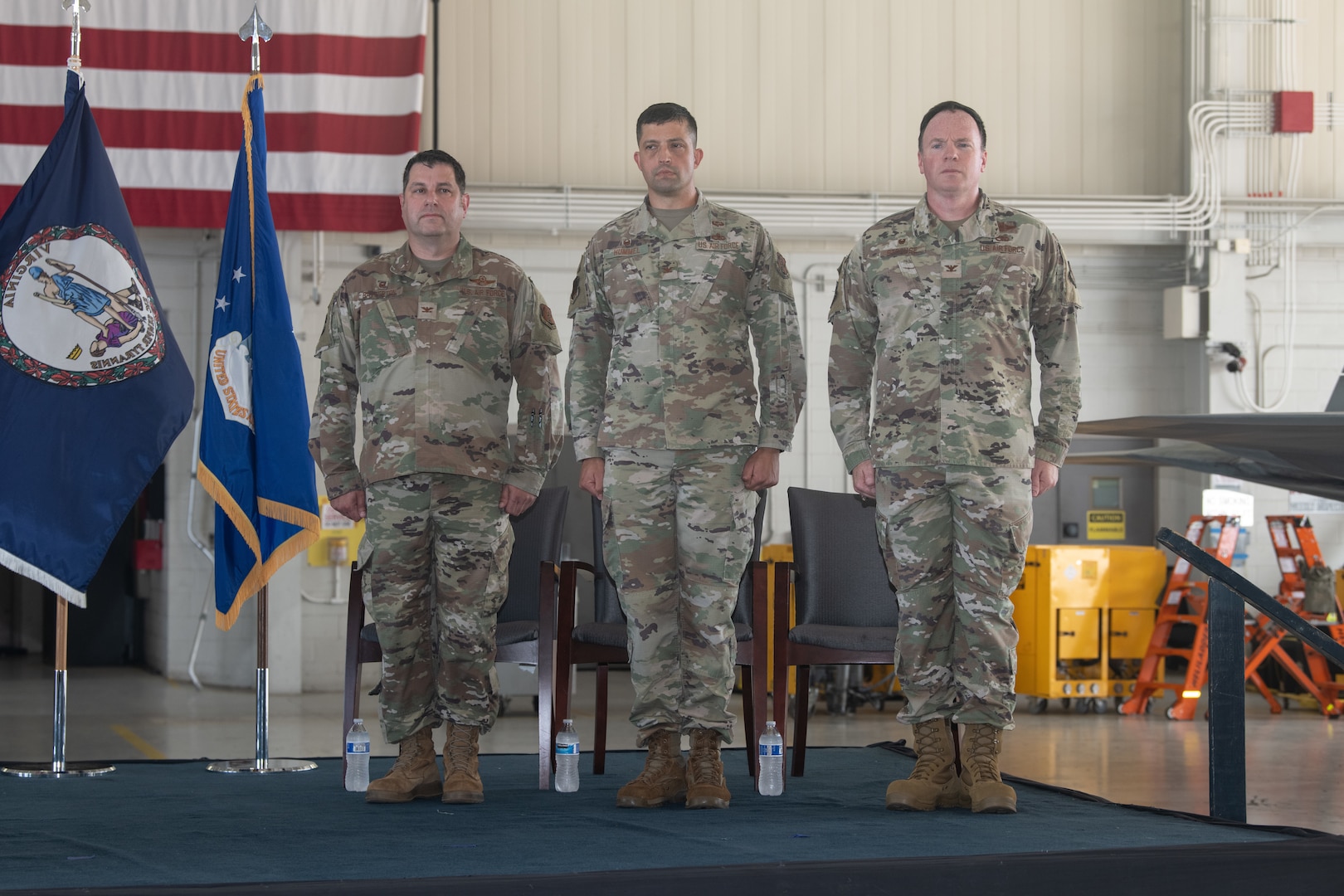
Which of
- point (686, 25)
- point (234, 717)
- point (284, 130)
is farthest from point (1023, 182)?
point (234, 717)

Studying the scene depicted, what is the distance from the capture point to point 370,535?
341 centimetres

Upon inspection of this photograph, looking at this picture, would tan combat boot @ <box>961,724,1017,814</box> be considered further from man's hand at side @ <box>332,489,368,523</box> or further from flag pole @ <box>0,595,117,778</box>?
flag pole @ <box>0,595,117,778</box>

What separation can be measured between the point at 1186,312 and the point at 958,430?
262 inches

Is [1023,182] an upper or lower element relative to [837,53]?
lower

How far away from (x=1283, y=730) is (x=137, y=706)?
616 centimetres

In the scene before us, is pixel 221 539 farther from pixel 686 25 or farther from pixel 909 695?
pixel 686 25

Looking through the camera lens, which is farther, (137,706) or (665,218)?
(137,706)

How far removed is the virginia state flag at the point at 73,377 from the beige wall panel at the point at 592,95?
4.86 m

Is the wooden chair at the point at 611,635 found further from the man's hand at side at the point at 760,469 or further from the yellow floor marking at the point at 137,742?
the yellow floor marking at the point at 137,742

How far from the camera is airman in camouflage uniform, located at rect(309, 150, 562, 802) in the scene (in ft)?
11.1

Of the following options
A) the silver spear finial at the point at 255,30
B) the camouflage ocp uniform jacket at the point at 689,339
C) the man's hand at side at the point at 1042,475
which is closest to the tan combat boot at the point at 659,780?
the camouflage ocp uniform jacket at the point at 689,339

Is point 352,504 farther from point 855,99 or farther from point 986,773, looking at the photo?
point 855,99

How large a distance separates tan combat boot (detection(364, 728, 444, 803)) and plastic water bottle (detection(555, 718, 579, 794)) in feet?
1.05

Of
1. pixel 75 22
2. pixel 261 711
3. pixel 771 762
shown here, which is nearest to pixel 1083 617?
pixel 771 762
